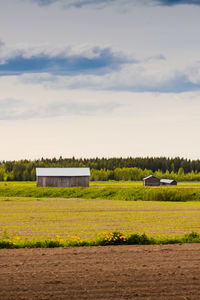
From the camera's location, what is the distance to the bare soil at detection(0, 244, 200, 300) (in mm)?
9891

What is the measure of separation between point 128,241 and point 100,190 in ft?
177

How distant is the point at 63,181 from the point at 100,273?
3227 inches

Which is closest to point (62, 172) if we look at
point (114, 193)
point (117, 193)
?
point (114, 193)

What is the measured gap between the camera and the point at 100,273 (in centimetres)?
1172

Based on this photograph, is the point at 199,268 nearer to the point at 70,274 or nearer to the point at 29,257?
the point at 70,274

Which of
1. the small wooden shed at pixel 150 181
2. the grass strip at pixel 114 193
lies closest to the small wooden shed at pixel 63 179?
the grass strip at pixel 114 193

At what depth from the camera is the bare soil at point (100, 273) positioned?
9.89 m

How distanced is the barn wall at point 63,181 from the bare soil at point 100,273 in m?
77.7

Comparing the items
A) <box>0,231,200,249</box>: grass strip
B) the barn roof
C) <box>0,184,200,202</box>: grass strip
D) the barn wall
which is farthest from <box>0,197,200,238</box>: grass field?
the barn roof

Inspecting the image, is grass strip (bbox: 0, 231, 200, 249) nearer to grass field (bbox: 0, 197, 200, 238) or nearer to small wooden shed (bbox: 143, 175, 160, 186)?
grass field (bbox: 0, 197, 200, 238)

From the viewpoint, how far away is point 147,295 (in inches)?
383

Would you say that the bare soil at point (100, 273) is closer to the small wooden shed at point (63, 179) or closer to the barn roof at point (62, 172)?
the small wooden shed at point (63, 179)

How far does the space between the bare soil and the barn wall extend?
77.7 metres

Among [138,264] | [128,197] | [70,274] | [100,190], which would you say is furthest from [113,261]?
[100,190]
